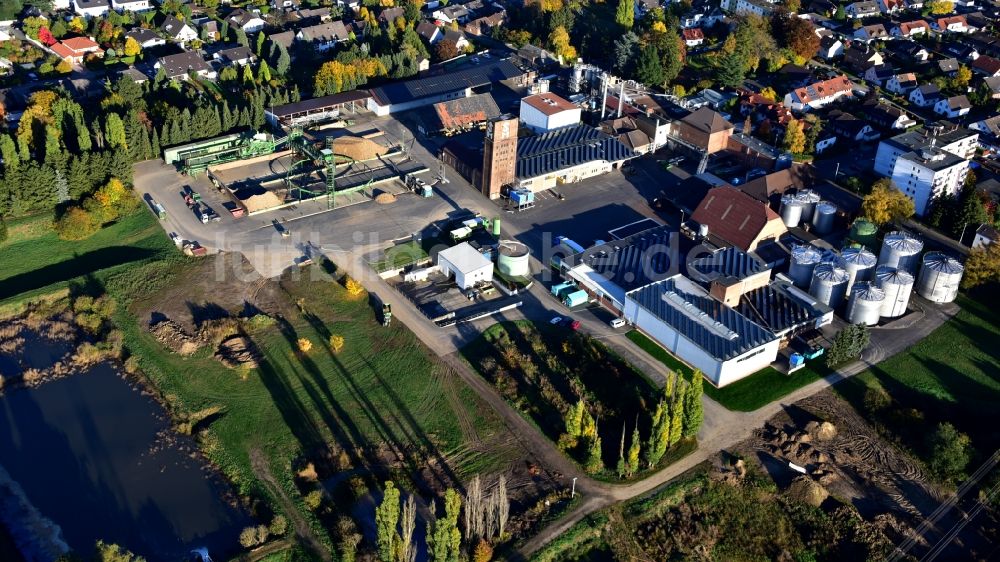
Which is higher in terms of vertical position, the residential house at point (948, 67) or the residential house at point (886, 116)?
the residential house at point (948, 67)

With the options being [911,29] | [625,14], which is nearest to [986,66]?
[911,29]

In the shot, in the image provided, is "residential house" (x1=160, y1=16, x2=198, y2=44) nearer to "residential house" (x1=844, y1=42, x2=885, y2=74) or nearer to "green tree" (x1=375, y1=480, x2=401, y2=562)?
"residential house" (x1=844, y1=42, x2=885, y2=74)

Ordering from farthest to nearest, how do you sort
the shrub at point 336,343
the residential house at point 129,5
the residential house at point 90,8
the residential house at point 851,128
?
1. the residential house at point 129,5
2. the residential house at point 90,8
3. the residential house at point 851,128
4. the shrub at point 336,343

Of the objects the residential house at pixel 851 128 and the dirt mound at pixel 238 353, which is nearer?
the dirt mound at pixel 238 353

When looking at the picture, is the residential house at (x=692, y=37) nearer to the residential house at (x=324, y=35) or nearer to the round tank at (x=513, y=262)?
the residential house at (x=324, y=35)

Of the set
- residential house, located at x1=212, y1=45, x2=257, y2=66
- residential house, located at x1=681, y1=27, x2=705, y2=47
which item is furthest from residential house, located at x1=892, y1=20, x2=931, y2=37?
residential house, located at x1=212, y1=45, x2=257, y2=66

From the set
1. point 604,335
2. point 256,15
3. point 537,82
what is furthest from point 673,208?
point 256,15

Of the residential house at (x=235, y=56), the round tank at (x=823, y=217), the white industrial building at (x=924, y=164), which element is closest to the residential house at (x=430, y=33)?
the residential house at (x=235, y=56)
